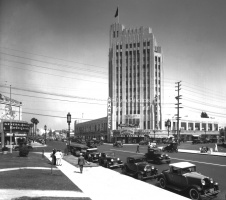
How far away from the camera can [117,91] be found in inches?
4380

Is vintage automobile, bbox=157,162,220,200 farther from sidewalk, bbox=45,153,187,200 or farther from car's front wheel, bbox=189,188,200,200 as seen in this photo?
sidewalk, bbox=45,153,187,200

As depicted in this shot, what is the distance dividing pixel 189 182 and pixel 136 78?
97.8m

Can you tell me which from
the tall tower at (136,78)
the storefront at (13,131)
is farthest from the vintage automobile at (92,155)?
the tall tower at (136,78)

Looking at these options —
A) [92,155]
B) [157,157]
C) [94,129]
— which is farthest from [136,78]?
[157,157]

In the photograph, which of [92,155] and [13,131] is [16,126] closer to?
[13,131]

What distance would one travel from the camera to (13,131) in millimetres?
67188

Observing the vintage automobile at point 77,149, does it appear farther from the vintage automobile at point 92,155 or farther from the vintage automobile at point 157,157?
the vintage automobile at point 157,157

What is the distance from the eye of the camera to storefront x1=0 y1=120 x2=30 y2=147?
6347cm

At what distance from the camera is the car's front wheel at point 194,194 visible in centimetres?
1288

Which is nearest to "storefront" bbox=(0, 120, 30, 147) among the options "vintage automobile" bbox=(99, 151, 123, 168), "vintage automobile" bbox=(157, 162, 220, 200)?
"vintage automobile" bbox=(99, 151, 123, 168)

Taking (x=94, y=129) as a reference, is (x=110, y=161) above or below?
above

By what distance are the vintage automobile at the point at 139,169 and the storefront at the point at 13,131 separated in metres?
46.5

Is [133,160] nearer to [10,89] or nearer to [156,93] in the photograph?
[10,89]

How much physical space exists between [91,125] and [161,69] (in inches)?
2047
